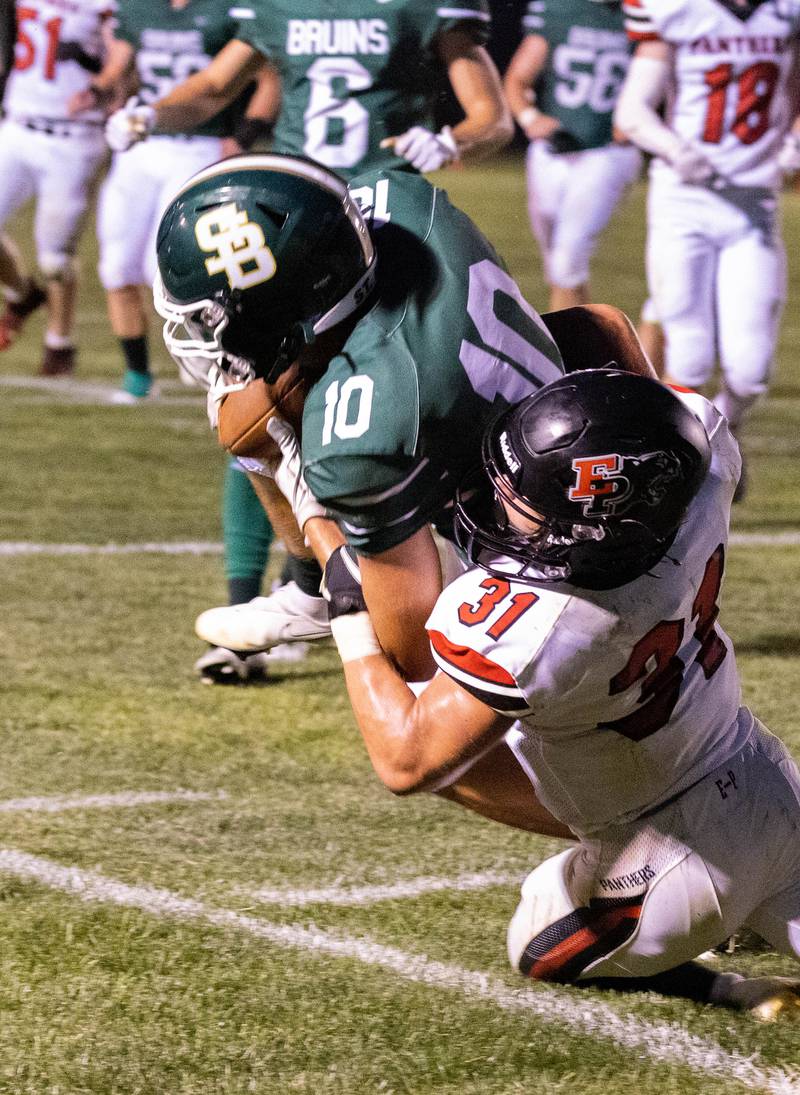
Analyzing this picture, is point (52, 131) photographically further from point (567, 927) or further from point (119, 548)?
point (567, 927)

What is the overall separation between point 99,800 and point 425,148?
1.97 m

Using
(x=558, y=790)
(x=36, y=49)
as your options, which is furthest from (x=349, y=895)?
(x=36, y=49)

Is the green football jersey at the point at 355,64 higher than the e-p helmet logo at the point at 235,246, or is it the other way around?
the e-p helmet logo at the point at 235,246

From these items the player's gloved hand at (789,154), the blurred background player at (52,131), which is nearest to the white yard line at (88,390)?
the blurred background player at (52,131)

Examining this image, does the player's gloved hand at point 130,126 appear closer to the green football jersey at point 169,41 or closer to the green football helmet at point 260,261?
the green football helmet at point 260,261

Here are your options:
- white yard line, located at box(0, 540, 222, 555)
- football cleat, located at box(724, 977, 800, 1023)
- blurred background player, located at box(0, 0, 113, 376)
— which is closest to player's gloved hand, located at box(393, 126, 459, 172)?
white yard line, located at box(0, 540, 222, 555)

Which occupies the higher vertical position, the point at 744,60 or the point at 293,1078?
the point at 744,60

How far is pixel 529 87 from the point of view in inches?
343

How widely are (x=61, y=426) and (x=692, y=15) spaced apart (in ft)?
10.4

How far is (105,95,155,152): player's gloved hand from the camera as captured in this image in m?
4.79

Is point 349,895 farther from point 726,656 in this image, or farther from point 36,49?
point 36,49

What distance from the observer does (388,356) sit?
2.42 m

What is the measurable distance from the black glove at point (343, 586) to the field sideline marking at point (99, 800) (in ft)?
3.05

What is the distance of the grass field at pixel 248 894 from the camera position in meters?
2.24
